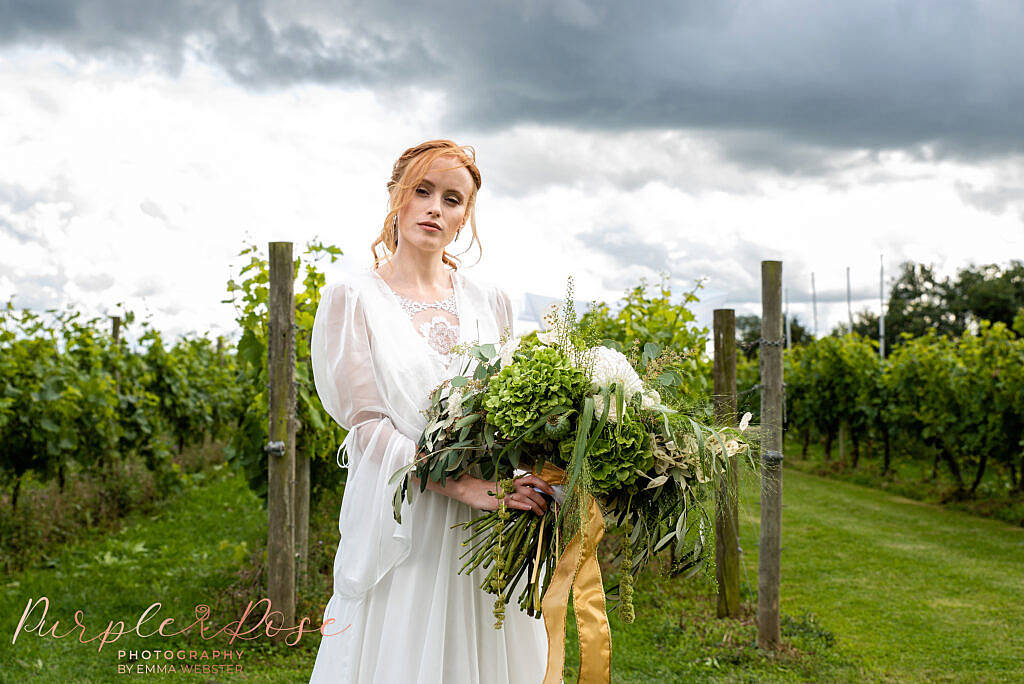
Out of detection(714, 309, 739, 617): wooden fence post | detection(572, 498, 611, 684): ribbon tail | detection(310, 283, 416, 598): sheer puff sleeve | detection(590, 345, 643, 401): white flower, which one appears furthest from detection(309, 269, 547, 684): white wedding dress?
detection(714, 309, 739, 617): wooden fence post

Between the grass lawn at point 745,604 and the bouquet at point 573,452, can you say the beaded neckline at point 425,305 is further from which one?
the grass lawn at point 745,604

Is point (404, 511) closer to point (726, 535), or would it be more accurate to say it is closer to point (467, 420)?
point (467, 420)

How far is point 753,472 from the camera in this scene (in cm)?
217

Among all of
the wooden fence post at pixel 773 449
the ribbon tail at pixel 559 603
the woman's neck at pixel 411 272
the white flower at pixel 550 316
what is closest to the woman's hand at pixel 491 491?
the ribbon tail at pixel 559 603

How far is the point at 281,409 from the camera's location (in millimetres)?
4395

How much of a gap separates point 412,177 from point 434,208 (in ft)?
0.39

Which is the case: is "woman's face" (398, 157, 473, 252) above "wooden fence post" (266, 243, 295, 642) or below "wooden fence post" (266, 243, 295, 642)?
above

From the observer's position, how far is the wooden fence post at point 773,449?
4699 millimetres

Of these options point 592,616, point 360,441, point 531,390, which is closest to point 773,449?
point 592,616

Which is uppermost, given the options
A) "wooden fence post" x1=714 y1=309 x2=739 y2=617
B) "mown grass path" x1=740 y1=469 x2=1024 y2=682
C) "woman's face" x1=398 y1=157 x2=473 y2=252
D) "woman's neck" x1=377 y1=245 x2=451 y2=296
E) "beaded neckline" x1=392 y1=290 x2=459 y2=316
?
"woman's face" x1=398 y1=157 x2=473 y2=252

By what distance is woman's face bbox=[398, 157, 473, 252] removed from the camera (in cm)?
251

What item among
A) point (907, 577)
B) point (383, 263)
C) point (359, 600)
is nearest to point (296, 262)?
point (383, 263)

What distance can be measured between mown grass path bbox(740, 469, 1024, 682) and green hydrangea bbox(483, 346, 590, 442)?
699 millimetres

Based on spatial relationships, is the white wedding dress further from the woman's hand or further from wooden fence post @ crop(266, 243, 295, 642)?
wooden fence post @ crop(266, 243, 295, 642)
